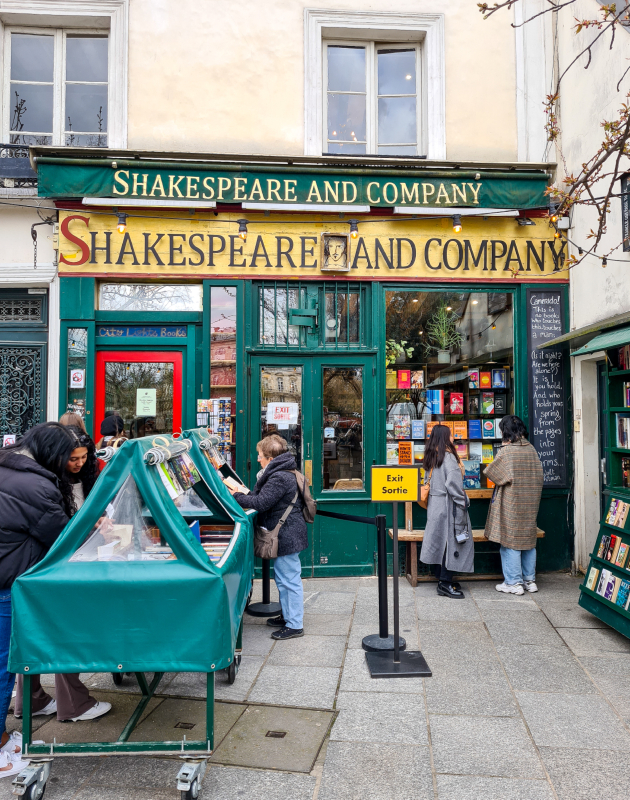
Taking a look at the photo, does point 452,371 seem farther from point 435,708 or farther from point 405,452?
point 435,708

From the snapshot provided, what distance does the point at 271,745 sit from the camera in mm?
3574

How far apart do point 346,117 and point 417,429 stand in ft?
13.2

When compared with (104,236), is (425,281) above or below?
Answer: below

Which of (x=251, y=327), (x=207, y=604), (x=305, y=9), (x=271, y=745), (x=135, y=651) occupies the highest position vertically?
(x=305, y=9)

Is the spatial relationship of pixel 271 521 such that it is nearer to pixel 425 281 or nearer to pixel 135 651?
pixel 135 651

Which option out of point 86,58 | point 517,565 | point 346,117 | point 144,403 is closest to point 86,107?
point 86,58

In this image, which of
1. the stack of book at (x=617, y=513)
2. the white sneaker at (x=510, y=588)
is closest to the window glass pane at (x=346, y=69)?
the stack of book at (x=617, y=513)

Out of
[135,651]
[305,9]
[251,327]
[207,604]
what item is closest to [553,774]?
[207,604]

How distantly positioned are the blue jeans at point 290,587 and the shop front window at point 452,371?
2.50 m

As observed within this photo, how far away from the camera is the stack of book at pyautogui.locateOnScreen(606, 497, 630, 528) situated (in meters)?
5.31

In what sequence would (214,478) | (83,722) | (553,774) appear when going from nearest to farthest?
(553,774)
(83,722)
(214,478)

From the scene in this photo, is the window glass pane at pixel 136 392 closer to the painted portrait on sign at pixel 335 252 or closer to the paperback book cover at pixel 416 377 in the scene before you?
the painted portrait on sign at pixel 335 252

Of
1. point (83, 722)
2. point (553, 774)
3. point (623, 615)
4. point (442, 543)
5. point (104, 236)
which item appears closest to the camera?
point (553, 774)

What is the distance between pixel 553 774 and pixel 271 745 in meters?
1.55
